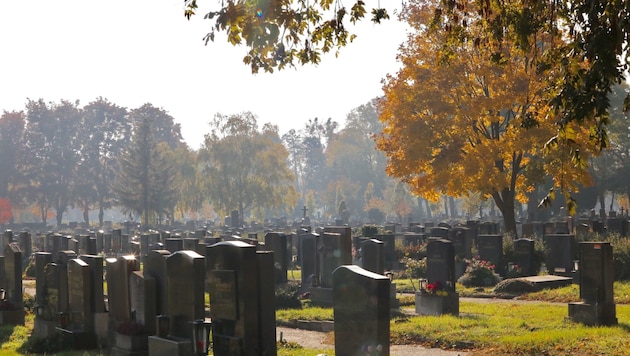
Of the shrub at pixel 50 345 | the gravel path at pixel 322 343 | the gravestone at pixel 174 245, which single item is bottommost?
the gravel path at pixel 322 343

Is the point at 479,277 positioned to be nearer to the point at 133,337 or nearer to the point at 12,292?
the point at 12,292

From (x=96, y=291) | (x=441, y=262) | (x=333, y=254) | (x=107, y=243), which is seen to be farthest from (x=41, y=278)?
(x=107, y=243)

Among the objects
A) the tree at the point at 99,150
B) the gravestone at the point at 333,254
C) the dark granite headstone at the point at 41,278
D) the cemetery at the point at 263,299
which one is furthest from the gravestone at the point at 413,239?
the tree at the point at 99,150

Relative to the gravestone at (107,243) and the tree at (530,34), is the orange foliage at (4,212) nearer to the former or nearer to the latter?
the gravestone at (107,243)

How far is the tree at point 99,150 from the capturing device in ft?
311

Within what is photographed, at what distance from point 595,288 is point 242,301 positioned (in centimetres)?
691

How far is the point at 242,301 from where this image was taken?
1244 centimetres

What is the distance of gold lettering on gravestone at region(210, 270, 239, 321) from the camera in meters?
12.5

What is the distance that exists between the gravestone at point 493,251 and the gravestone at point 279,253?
20.3 ft

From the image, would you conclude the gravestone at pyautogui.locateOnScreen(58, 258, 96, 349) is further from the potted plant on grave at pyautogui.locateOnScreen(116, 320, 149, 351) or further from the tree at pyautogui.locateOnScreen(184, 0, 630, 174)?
the tree at pyautogui.locateOnScreen(184, 0, 630, 174)

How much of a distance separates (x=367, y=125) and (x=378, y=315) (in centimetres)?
11083

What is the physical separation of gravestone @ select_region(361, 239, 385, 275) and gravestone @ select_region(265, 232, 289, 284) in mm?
3618

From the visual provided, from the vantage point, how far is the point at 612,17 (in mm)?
8805

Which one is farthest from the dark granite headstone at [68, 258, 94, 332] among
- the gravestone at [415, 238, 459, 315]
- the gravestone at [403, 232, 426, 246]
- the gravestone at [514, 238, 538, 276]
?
the gravestone at [403, 232, 426, 246]
